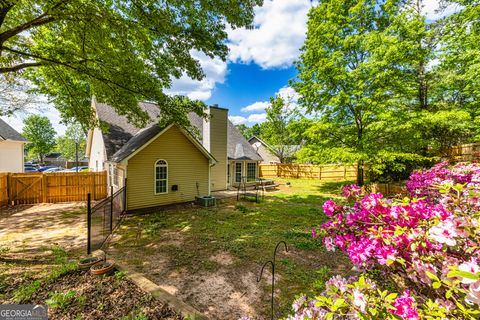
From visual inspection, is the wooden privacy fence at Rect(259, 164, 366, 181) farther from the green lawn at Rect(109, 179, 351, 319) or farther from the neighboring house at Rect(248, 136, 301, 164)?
the green lawn at Rect(109, 179, 351, 319)

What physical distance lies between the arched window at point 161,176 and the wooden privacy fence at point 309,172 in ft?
47.9

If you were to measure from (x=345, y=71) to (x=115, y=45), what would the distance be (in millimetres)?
11589

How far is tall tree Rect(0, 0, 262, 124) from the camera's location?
548 cm

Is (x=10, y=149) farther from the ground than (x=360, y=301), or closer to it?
farther from the ground

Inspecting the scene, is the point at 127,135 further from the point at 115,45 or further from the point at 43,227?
the point at 115,45

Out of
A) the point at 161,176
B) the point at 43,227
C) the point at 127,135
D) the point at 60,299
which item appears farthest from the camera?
the point at 127,135

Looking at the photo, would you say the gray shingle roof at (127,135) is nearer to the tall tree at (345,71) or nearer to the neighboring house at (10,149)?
the tall tree at (345,71)

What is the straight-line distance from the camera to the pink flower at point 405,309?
3.76 ft

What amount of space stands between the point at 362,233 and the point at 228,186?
51.8ft

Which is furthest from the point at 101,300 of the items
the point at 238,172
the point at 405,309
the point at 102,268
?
the point at 238,172

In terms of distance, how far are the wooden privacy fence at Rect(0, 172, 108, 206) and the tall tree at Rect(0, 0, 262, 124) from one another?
457 centimetres

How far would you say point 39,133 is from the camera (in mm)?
47375

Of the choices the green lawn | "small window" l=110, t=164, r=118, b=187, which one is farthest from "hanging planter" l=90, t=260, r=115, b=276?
"small window" l=110, t=164, r=118, b=187

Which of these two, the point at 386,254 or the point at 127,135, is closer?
the point at 386,254
